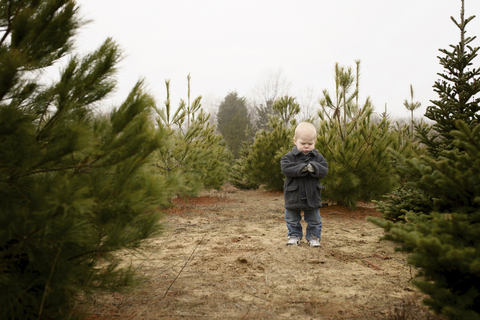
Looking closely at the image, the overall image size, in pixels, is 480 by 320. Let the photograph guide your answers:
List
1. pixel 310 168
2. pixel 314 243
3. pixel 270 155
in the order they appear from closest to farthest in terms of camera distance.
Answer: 1. pixel 310 168
2. pixel 314 243
3. pixel 270 155

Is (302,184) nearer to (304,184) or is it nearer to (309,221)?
(304,184)

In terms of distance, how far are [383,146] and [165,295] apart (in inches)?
216

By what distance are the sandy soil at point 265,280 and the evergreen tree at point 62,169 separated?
0.34 metres

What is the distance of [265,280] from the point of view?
273cm

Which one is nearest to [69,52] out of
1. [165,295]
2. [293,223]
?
[165,295]

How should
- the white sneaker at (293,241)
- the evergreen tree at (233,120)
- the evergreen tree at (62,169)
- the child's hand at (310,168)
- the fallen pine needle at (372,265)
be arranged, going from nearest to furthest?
1. the evergreen tree at (62,169)
2. the fallen pine needle at (372,265)
3. the child's hand at (310,168)
4. the white sneaker at (293,241)
5. the evergreen tree at (233,120)

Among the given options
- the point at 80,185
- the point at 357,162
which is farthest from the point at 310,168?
the point at 357,162

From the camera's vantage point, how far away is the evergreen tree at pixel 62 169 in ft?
4.42

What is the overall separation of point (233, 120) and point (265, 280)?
85.4ft

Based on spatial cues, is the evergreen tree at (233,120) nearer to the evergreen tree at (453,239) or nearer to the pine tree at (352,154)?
the pine tree at (352,154)

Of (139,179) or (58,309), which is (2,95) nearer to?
(139,179)

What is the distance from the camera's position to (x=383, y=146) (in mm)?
6160

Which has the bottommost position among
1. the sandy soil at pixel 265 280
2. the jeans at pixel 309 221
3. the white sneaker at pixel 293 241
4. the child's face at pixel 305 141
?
the sandy soil at pixel 265 280

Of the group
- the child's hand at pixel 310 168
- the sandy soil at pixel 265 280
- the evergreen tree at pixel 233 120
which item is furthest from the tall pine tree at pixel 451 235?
the evergreen tree at pixel 233 120
